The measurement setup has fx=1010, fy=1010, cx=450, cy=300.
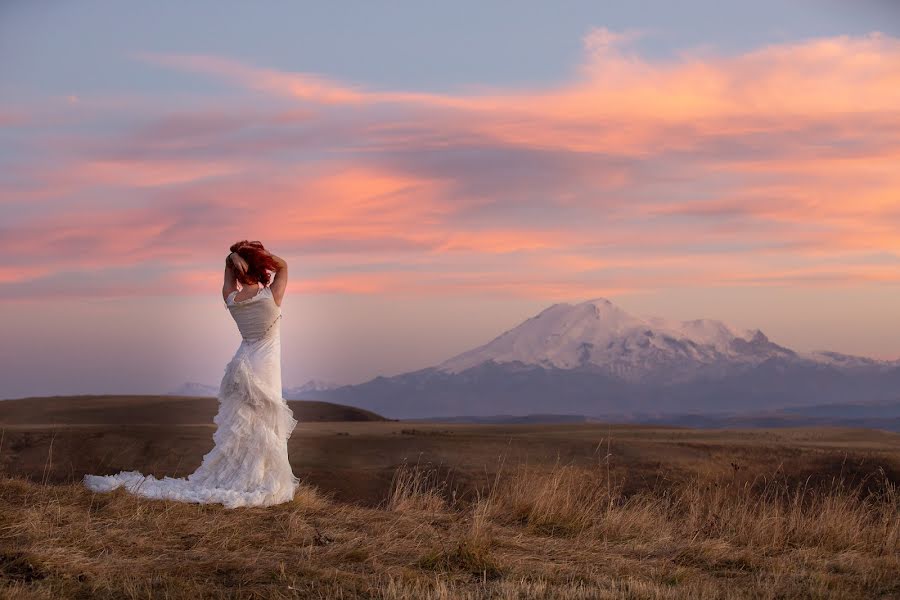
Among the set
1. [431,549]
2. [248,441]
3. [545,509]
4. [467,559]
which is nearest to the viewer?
[467,559]

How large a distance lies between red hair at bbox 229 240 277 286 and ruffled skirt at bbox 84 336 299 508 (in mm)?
700

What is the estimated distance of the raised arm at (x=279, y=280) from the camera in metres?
11.1

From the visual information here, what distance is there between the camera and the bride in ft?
35.8

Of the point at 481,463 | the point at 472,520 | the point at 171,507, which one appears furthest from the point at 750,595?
the point at 481,463

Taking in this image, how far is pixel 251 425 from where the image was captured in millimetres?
11078

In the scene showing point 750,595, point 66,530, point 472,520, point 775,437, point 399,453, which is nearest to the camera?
point 750,595

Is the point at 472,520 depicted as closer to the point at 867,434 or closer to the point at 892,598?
the point at 892,598

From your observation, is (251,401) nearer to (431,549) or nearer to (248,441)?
(248,441)

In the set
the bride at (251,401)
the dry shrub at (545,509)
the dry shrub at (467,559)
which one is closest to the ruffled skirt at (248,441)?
the bride at (251,401)

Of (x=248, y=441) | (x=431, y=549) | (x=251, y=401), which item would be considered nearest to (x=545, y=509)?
(x=431, y=549)

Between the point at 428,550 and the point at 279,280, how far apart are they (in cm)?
378

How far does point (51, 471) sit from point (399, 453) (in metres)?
7.43

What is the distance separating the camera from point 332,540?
909 centimetres

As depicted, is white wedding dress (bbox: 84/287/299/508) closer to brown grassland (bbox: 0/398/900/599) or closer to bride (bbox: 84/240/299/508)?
bride (bbox: 84/240/299/508)
